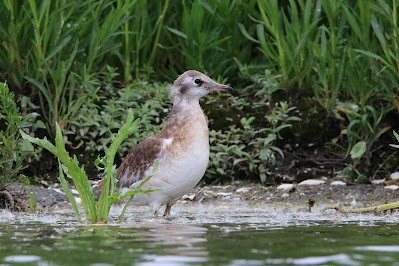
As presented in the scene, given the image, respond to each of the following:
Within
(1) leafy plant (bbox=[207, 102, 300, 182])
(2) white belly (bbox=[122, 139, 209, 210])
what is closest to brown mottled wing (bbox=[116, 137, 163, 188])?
(2) white belly (bbox=[122, 139, 209, 210])

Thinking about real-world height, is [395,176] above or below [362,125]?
below

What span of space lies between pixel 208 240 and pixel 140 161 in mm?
2128

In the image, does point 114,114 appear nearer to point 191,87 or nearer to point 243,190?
point 243,190

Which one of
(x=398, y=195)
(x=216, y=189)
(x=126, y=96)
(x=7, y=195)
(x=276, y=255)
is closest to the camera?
(x=276, y=255)

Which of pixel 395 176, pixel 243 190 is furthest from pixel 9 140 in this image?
pixel 395 176

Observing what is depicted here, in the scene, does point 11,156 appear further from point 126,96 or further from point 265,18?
point 265,18

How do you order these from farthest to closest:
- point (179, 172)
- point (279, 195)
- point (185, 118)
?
point (279, 195), point (185, 118), point (179, 172)

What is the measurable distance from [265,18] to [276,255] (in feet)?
16.3

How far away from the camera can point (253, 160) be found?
25.7 ft

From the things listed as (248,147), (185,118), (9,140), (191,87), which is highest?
(191,87)

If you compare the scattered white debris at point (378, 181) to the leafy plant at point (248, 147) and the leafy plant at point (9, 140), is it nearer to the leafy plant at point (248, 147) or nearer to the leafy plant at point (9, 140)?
the leafy plant at point (248, 147)

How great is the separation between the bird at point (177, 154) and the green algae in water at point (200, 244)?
2.77 feet

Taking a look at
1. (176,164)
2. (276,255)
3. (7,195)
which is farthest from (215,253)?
(7,195)

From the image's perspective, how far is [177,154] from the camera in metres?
5.86
